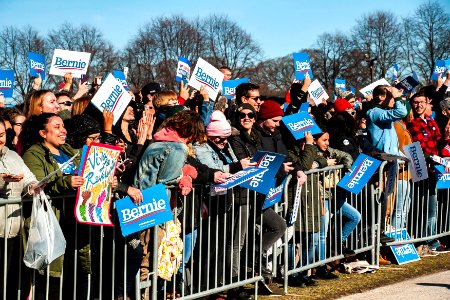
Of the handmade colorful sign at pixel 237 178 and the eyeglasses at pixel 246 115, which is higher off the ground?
the eyeglasses at pixel 246 115

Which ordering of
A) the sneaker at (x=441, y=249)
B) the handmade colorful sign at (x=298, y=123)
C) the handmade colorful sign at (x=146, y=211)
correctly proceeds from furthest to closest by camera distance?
the sneaker at (x=441, y=249) → the handmade colorful sign at (x=298, y=123) → the handmade colorful sign at (x=146, y=211)

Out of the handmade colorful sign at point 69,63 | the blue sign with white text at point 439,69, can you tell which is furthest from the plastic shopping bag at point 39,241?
the blue sign with white text at point 439,69

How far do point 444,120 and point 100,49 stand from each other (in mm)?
50884

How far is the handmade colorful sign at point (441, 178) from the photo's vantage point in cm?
1072

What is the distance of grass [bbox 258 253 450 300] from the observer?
821cm

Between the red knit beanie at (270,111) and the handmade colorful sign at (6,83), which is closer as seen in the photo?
the red knit beanie at (270,111)

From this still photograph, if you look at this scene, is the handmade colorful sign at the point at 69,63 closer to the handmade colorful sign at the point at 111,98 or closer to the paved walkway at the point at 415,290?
the handmade colorful sign at the point at 111,98

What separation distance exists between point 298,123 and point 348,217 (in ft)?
5.03

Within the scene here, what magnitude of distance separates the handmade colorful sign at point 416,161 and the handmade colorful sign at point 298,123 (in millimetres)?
2268

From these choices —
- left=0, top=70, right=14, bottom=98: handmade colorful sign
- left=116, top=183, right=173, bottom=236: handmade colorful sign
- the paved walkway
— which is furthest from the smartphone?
the paved walkway

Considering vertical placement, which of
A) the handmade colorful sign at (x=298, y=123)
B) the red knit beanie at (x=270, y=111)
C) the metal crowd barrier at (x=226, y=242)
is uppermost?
the red knit beanie at (x=270, y=111)

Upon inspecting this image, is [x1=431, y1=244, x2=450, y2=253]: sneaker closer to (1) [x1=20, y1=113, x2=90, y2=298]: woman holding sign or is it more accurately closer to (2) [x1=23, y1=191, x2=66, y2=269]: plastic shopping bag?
(1) [x1=20, y1=113, x2=90, y2=298]: woman holding sign

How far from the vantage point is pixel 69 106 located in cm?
891

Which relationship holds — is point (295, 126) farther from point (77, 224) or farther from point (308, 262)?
point (77, 224)
